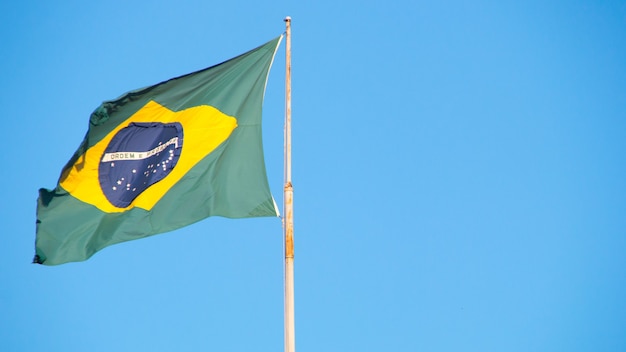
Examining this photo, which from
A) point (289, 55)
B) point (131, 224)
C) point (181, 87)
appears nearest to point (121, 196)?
point (131, 224)

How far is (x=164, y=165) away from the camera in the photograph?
70.7ft

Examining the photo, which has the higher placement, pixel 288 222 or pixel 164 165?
pixel 164 165

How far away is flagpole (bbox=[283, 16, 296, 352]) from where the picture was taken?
18406 mm

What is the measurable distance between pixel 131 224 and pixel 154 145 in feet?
6.23

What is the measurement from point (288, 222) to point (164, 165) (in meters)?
3.39

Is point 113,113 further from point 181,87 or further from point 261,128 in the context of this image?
point 261,128

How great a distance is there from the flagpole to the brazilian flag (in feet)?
1.32

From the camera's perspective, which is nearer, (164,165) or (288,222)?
(288,222)

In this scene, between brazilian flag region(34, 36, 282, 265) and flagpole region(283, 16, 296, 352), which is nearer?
flagpole region(283, 16, 296, 352)

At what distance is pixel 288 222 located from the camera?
63.5ft

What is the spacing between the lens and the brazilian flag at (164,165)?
20531 millimetres

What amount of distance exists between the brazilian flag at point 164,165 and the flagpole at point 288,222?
0.40m

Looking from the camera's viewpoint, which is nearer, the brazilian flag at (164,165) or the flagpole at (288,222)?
the flagpole at (288,222)

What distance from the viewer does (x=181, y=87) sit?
72.9 feet
